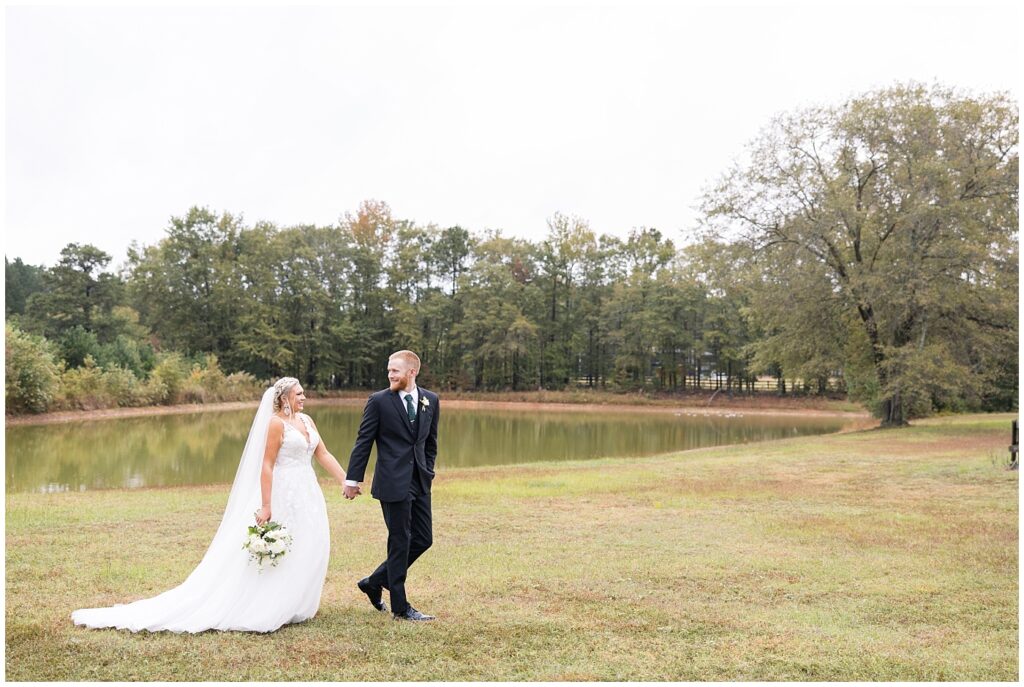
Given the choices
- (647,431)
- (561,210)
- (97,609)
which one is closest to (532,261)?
(561,210)

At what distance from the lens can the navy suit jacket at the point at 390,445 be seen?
19.5 ft

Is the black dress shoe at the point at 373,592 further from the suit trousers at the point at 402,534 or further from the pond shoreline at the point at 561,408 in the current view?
the pond shoreline at the point at 561,408

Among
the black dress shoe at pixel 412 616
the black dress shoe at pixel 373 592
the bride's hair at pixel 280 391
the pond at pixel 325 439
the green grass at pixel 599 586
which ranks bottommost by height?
the pond at pixel 325 439

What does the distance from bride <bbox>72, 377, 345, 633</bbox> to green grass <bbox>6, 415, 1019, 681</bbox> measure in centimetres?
21

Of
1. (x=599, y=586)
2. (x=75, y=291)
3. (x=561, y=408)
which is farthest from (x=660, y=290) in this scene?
(x=599, y=586)

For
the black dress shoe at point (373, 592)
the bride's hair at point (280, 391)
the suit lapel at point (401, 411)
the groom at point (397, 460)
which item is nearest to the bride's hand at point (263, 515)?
the groom at point (397, 460)

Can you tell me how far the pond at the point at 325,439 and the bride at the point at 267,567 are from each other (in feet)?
39.8

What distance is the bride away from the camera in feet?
18.6

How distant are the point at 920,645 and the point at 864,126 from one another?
2492 centimetres

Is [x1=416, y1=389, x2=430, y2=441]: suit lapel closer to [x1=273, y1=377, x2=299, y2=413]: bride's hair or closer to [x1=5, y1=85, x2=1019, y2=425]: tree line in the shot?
[x1=273, y1=377, x2=299, y2=413]: bride's hair

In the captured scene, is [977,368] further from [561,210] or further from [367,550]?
[561,210]

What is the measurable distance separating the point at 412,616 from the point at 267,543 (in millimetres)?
1148

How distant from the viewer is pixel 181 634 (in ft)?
18.1

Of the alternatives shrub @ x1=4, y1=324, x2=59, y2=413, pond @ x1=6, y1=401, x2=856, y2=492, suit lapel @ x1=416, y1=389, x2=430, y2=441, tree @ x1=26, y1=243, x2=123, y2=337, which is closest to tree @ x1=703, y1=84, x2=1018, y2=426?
pond @ x1=6, y1=401, x2=856, y2=492
